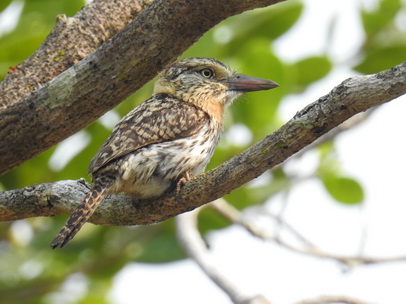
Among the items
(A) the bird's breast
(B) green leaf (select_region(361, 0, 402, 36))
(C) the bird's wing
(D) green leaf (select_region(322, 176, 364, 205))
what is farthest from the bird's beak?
(B) green leaf (select_region(361, 0, 402, 36))

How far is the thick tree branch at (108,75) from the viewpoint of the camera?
10.8ft

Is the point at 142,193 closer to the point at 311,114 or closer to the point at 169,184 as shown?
the point at 169,184

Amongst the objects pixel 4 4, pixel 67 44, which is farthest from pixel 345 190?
pixel 4 4

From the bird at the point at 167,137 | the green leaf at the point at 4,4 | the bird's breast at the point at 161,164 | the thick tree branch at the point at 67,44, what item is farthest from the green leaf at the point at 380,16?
the green leaf at the point at 4,4

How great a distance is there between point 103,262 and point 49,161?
0.74m

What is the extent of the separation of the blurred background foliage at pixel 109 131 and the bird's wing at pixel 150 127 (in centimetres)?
72

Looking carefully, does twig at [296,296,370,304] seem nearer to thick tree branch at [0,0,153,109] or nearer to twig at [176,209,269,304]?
twig at [176,209,269,304]

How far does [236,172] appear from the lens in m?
3.15

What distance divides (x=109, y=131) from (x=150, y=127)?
1.05 m

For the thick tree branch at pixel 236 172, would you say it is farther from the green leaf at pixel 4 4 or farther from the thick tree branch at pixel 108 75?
the green leaf at pixel 4 4

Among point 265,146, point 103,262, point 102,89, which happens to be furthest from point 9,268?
point 265,146

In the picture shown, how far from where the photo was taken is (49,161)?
5203 millimetres

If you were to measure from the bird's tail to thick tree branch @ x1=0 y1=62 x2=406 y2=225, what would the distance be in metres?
0.13

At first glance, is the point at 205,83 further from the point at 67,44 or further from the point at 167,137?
the point at 67,44
